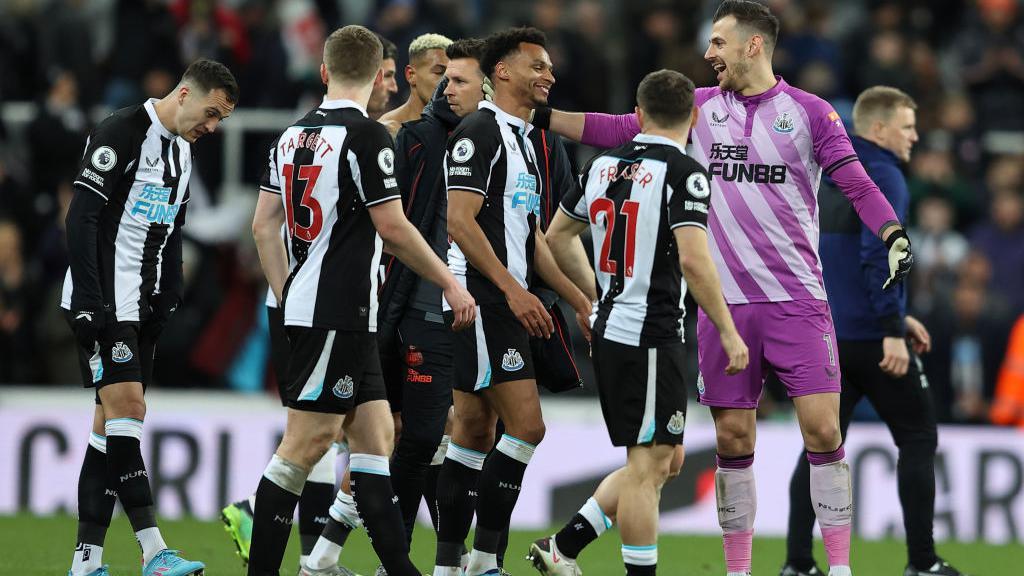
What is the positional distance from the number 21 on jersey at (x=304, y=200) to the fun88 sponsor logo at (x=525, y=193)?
1088 millimetres

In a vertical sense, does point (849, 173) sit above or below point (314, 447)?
above

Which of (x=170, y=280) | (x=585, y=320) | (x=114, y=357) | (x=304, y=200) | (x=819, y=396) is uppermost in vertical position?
(x=304, y=200)

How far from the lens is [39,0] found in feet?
52.9

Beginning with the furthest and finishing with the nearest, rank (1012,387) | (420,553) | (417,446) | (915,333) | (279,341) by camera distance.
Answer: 1. (1012,387)
2. (420,553)
3. (915,333)
4. (279,341)
5. (417,446)

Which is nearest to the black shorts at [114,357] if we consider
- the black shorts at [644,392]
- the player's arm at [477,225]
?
the player's arm at [477,225]

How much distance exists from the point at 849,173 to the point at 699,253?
45.9 inches

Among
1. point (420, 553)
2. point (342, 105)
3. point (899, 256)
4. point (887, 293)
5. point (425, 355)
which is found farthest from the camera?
point (420, 553)

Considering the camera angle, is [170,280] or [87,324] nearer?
[87,324]

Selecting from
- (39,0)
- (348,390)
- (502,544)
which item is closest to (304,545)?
(502,544)

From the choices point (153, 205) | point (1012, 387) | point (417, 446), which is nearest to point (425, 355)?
point (417, 446)

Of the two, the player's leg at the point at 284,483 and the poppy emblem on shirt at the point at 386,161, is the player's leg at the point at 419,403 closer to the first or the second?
the player's leg at the point at 284,483

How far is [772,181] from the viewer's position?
7.41m

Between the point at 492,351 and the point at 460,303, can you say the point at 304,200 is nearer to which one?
the point at 460,303

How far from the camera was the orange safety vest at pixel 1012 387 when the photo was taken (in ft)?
41.4
